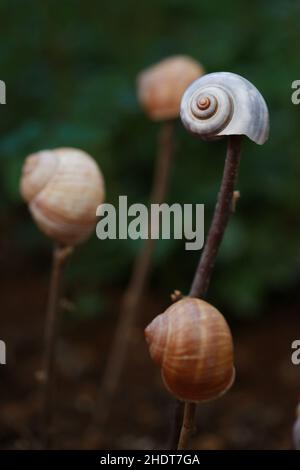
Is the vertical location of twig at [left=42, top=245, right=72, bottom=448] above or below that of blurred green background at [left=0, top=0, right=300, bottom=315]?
below

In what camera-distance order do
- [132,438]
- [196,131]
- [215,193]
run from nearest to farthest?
[196,131] < [132,438] < [215,193]

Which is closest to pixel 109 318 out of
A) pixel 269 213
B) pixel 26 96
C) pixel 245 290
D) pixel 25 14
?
pixel 245 290

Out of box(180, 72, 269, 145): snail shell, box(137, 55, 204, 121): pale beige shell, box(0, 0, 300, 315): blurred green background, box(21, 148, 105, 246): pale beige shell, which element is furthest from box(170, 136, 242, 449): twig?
box(0, 0, 300, 315): blurred green background

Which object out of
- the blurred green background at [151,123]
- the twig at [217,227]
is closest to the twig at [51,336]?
the twig at [217,227]

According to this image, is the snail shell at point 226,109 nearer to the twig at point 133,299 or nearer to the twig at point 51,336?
the twig at point 51,336

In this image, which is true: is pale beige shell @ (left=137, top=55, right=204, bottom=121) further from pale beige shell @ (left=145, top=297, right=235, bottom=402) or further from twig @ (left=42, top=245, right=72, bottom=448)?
pale beige shell @ (left=145, top=297, right=235, bottom=402)

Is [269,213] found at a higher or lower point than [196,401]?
higher

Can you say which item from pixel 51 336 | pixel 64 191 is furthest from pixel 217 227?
pixel 51 336

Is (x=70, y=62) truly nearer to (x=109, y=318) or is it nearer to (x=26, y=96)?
(x=26, y=96)
